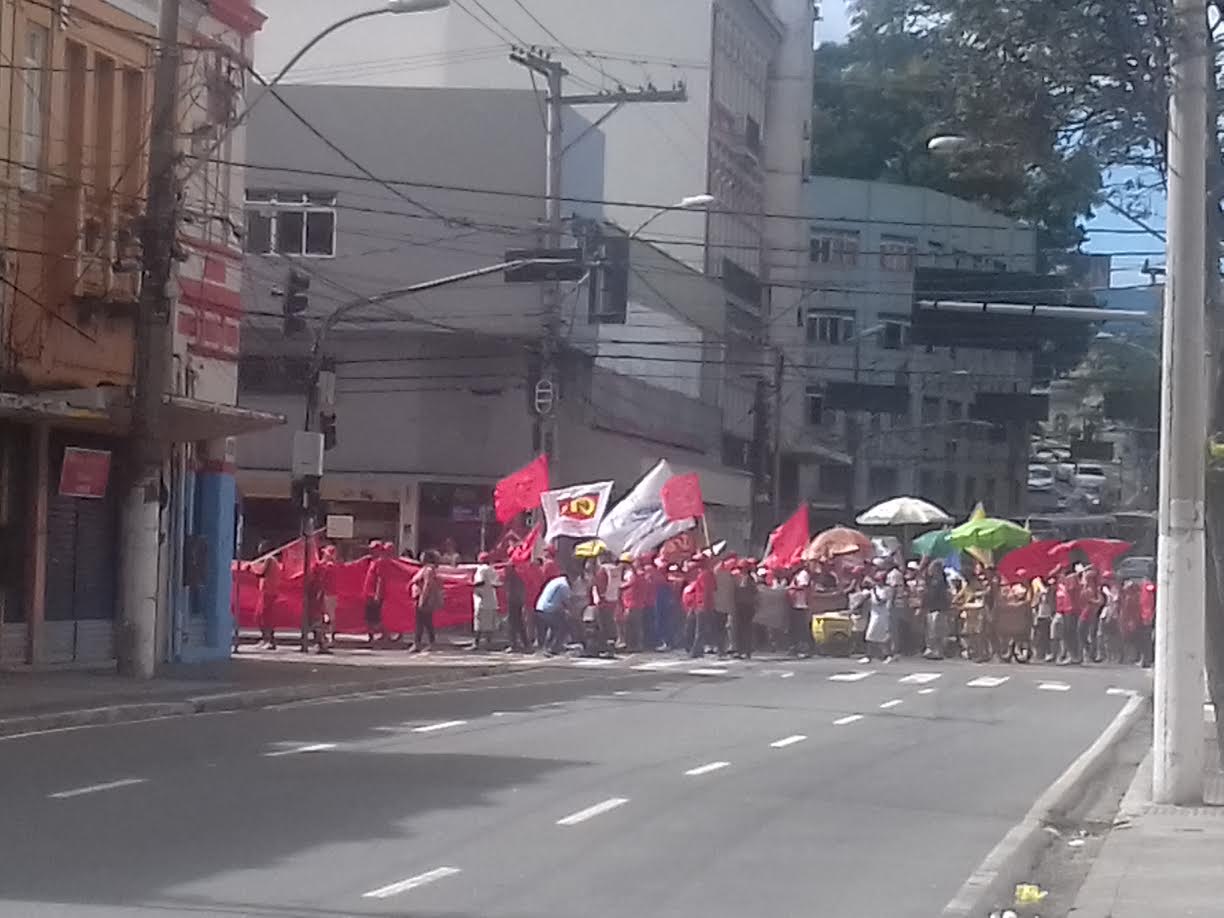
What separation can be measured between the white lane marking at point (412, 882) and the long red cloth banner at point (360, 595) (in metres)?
25.2

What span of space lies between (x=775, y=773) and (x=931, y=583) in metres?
21.5

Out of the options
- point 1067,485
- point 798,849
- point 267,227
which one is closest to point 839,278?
point 1067,485

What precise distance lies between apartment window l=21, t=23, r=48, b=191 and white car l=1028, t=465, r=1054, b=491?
66.6 meters

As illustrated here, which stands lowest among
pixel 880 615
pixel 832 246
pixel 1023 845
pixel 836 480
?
pixel 1023 845

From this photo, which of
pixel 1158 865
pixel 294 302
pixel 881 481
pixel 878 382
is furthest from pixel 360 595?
pixel 881 481

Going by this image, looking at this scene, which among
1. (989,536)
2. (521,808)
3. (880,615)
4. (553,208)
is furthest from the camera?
(989,536)

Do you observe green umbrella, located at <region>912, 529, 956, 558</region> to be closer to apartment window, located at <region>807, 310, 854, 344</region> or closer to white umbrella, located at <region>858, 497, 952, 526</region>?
white umbrella, located at <region>858, 497, 952, 526</region>

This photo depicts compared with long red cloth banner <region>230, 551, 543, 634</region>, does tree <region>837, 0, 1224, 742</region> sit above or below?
above

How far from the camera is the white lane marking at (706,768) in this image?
1738cm

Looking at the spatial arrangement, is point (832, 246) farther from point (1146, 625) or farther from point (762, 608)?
point (762, 608)

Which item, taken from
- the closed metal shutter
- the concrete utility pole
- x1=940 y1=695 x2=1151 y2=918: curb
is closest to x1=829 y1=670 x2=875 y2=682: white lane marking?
x1=940 y1=695 x2=1151 y2=918: curb

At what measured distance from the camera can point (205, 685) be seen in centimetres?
2519

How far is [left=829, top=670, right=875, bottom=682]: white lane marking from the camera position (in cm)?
3164

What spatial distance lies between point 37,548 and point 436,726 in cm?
792
